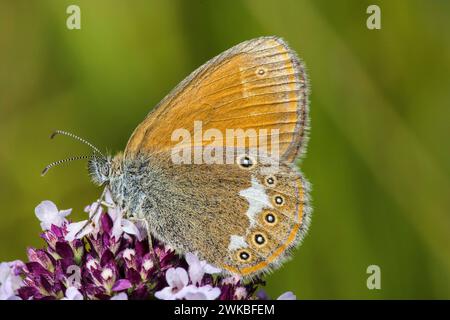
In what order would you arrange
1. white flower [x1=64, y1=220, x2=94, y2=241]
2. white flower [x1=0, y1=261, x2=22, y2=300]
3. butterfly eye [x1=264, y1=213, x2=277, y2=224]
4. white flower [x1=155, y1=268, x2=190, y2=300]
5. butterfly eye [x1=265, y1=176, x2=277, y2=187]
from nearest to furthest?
white flower [x1=155, y1=268, x2=190, y2=300] → white flower [x1=0, y1=261, x2=22, y2=300] → white flower [x1=64, y1=220, x2=94, y2=241] → butterfly eye [x1=264, y1=213, x2=277, y2=224] → butterfly eye [x1=265, y1=176, x2=277, y2=187]

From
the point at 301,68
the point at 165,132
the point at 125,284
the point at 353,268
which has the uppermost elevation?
the point at 301,68

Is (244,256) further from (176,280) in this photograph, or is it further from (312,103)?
(312,103)

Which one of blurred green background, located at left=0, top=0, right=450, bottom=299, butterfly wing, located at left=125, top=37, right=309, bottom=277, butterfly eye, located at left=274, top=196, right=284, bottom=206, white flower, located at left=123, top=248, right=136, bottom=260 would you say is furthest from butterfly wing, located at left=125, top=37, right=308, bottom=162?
blurred green background, located at left=0, top=0, right=450, bottom=299

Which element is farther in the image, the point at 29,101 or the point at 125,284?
the point at 29,101

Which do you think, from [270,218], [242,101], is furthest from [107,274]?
[242,101]

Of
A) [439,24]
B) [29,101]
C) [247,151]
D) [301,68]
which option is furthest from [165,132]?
[439,24]

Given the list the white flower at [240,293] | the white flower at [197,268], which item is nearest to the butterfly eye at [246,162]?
the white flower at [197,268]

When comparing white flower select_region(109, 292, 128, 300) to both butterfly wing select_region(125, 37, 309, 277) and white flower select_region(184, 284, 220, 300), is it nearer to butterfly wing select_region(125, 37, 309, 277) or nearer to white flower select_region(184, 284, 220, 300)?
white flower select_region(184, 284, 220, 300)

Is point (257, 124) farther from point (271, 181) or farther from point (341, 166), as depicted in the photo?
point (341, 166)
